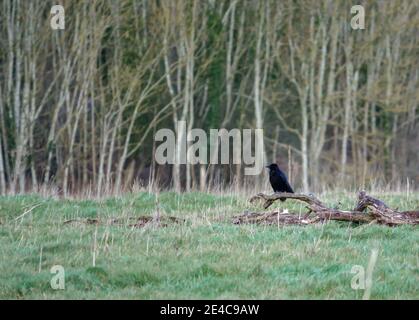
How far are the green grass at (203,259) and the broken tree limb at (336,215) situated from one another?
153 mm

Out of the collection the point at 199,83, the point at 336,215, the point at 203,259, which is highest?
the point at 199,83

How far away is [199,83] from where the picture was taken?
31156mm

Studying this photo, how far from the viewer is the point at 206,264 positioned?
9102 millimetres

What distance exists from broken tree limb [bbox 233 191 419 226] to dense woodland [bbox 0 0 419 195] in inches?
563

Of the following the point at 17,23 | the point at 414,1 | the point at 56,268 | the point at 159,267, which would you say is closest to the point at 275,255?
the point at 159,267

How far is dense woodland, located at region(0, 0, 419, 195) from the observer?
1056 inches

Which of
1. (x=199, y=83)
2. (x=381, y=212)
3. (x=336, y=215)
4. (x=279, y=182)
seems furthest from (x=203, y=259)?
(x=199, y=83)

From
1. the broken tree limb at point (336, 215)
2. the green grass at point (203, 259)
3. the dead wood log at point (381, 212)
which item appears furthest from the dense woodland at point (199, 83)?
the green grass at point (203, 259)

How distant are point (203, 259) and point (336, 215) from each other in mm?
2497

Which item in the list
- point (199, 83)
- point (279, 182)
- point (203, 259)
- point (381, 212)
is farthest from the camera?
point (199, 83)

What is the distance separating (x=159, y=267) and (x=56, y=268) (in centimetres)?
109

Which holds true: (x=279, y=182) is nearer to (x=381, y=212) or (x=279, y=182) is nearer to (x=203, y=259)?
(x=381, y=212)

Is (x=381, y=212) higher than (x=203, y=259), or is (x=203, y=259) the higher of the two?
(x=381, y=212)
